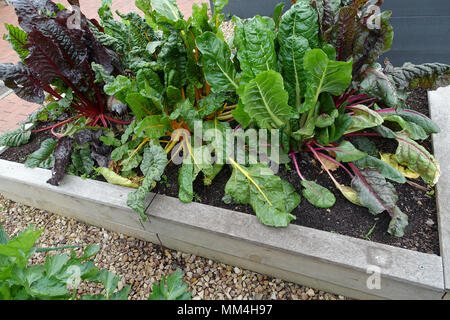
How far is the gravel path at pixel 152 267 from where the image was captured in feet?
5.48

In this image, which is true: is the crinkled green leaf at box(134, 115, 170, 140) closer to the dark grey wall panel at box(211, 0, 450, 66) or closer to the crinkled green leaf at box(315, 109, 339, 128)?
the crinkled green leaf at box(315, 109, 339, 128)

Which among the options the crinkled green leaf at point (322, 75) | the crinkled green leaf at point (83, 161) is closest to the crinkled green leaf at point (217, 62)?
the crinkled green leaf at point (322, 75)

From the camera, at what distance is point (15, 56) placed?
4246 millimetres

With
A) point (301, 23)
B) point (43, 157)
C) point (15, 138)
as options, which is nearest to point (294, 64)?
point (301, 23)

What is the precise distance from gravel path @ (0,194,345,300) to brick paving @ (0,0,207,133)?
1.35 metres

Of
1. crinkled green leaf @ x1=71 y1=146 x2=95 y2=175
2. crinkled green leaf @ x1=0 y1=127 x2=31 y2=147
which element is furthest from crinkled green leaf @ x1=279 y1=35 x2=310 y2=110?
crinkled green leaf @ x1=0 y1=127 x2=31 y2=147

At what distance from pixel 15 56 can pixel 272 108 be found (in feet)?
14.3

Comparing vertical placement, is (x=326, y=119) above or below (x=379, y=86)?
below

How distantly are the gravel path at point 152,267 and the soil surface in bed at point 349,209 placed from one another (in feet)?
1.40

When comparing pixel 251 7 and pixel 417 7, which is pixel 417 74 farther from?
pixel 251 7

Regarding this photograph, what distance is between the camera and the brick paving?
3117 mm
